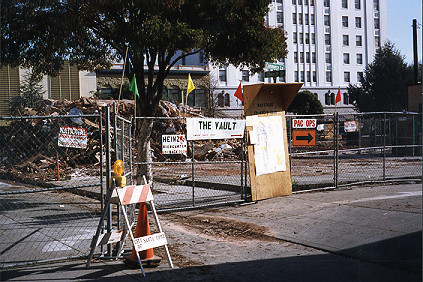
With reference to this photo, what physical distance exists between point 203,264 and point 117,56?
10303 millimetres

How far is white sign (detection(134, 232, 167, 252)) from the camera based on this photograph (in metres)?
5.84

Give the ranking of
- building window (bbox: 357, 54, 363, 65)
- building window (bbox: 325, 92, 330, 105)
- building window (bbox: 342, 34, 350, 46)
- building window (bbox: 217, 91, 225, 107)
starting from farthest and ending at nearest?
building window (bbox: 325, 92, 330, 105), building window (bbox: 357, 54, 363, 65), building window (bbox: 342, 34, 350, 46), building window (bbox: 217, 91, 225, 107)

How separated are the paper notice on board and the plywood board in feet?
0.35

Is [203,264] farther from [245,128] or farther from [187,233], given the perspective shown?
[245,128]

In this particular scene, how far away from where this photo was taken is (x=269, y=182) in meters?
11.4

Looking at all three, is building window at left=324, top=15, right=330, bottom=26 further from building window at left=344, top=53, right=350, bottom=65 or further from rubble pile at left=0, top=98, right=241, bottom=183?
rubble pile at left=0, top=98, right=241, bottom=183

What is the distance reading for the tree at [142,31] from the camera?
10.6 meters

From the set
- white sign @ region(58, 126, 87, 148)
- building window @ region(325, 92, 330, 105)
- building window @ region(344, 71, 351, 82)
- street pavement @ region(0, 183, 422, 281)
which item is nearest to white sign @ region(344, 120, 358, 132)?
street pavement @ region(0, 183, 422, 281)

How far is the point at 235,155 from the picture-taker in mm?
25906

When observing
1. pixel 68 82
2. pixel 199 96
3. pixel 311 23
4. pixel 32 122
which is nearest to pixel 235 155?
pixel 32 122

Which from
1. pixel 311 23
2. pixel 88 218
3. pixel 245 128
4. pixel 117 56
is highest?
pixel 311 23

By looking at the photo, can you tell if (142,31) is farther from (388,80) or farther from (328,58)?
(328,58)

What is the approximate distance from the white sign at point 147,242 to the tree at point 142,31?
5.60 m

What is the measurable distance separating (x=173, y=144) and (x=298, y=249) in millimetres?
4490
